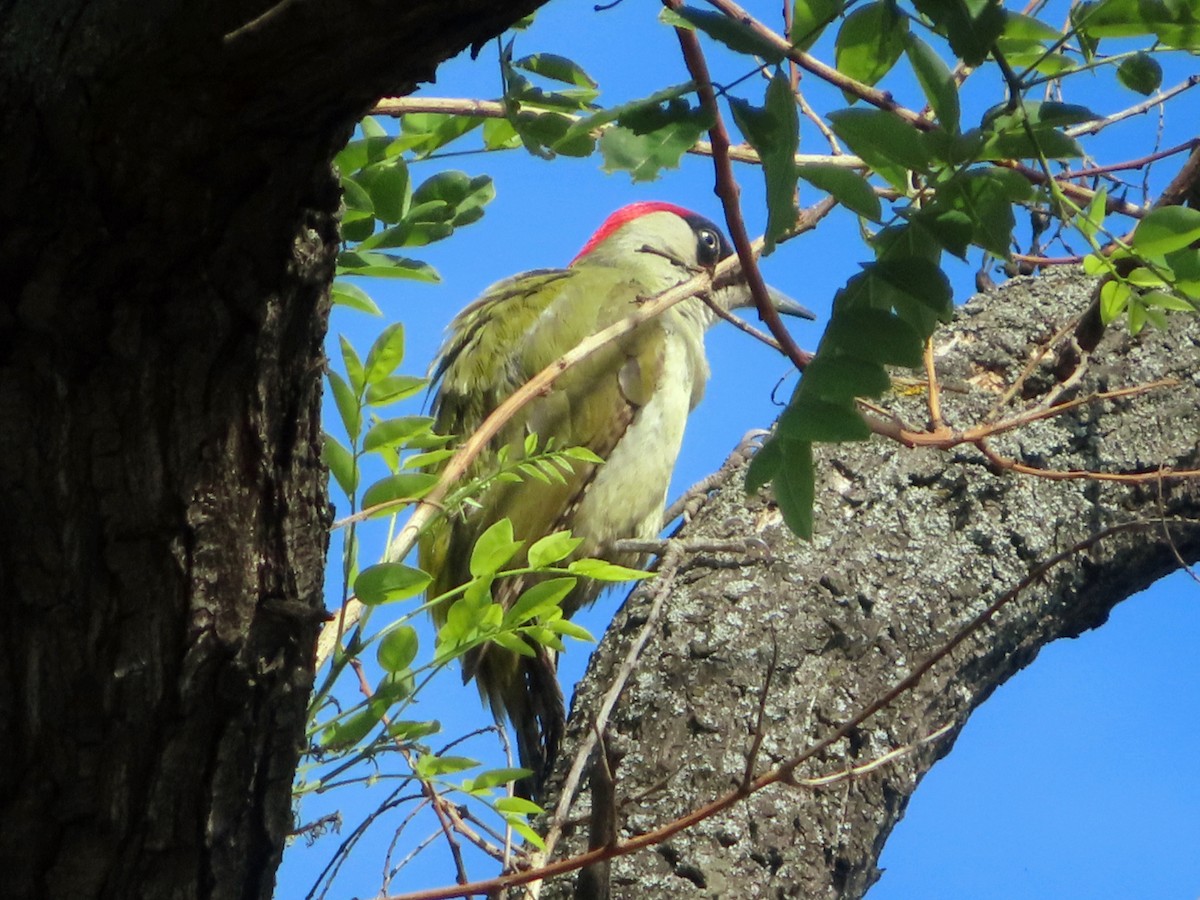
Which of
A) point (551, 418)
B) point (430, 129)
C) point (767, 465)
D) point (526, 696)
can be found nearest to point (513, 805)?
point (767, 465)

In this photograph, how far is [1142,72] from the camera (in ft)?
4.78

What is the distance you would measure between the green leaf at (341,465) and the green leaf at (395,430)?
0.12 ft

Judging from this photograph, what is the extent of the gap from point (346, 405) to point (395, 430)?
0.08 meters

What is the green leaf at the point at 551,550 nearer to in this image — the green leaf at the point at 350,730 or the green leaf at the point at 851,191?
the green leaf at the point at 350,730

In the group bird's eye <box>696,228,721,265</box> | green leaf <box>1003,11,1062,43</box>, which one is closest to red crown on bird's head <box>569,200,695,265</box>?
bird's eye <box>696,228,721,265</box>

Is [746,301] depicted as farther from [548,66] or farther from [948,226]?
[948,226]

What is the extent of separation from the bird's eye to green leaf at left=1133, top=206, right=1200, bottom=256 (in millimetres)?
3819

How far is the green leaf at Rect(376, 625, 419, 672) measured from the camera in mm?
1802

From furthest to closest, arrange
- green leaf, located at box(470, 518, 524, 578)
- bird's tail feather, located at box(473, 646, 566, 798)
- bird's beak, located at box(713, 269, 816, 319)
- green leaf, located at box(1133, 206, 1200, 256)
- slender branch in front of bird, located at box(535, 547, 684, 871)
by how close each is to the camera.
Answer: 1. bird's beak, located at box(713, 269, 816, 319)
2. bird's tail feather, located at box(473, 646, 566, 798)
3. slender branch in front of bird, located at box(535, 547, 684, 871)
4. green leaf, located at box(470, 518, 524, 578)
5. green leaf, located at box(1133, 206, 1200, 256)

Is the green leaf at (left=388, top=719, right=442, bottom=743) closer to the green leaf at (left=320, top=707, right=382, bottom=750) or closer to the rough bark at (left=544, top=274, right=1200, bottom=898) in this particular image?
the green leaf at (left=320, top=707, right=382, bottom=750)

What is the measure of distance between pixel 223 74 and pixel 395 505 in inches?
30.5

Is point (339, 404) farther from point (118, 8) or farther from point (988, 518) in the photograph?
point (988, 518)

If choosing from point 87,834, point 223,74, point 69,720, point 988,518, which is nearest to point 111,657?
point 69,720

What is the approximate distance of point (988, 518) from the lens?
3.10 metres
